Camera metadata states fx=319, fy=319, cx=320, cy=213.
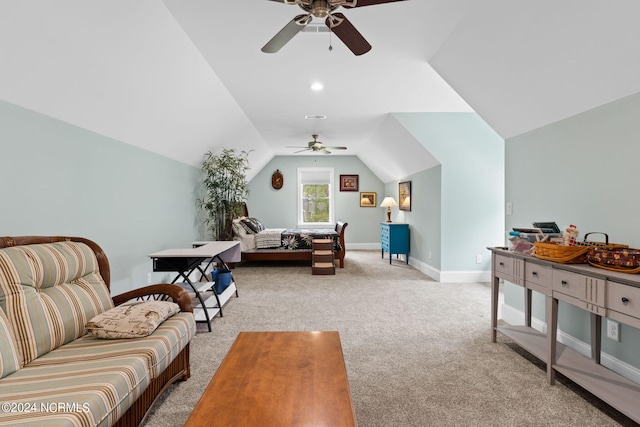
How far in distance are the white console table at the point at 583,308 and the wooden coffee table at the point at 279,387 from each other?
1438 millimetres

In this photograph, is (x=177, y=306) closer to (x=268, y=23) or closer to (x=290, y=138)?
(x=268, y=23)

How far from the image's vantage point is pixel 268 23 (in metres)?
2.49

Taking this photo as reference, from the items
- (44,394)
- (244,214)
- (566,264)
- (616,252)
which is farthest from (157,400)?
(244,214)

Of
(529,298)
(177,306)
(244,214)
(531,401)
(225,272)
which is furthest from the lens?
(244,214)

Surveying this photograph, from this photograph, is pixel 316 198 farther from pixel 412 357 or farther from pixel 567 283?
pixel 567 283

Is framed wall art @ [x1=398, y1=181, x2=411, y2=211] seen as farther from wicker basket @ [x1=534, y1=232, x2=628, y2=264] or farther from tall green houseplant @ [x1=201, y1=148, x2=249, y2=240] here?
wicker basket @ [x1=534, y1=232, x2=628, y2=264]

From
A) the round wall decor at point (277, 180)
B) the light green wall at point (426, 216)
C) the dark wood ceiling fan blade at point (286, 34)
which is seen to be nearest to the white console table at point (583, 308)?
the dark wood ceiling fan blade at point (286, 34)

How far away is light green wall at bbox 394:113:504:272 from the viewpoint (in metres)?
4.84

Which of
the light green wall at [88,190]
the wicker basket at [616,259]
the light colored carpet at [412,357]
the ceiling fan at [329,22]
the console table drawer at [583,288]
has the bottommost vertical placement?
the light colored carpet at [412,357]

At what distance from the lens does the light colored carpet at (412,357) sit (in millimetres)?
1788

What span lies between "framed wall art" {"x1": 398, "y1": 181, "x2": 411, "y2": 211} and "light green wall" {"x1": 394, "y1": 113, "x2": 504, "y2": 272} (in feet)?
5.05

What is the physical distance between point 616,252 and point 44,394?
2.78m

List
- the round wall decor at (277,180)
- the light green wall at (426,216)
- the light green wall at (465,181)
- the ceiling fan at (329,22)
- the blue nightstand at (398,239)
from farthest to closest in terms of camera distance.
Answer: the round wall decor at (277,180) → the blue nightstand at (398,239) → the light green wall at (426,216) → the light green wall at (465,181) → the ceiling fan at (329,22)

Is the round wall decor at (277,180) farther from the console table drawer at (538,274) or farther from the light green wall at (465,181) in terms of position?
the console table drawer at (538,274)
